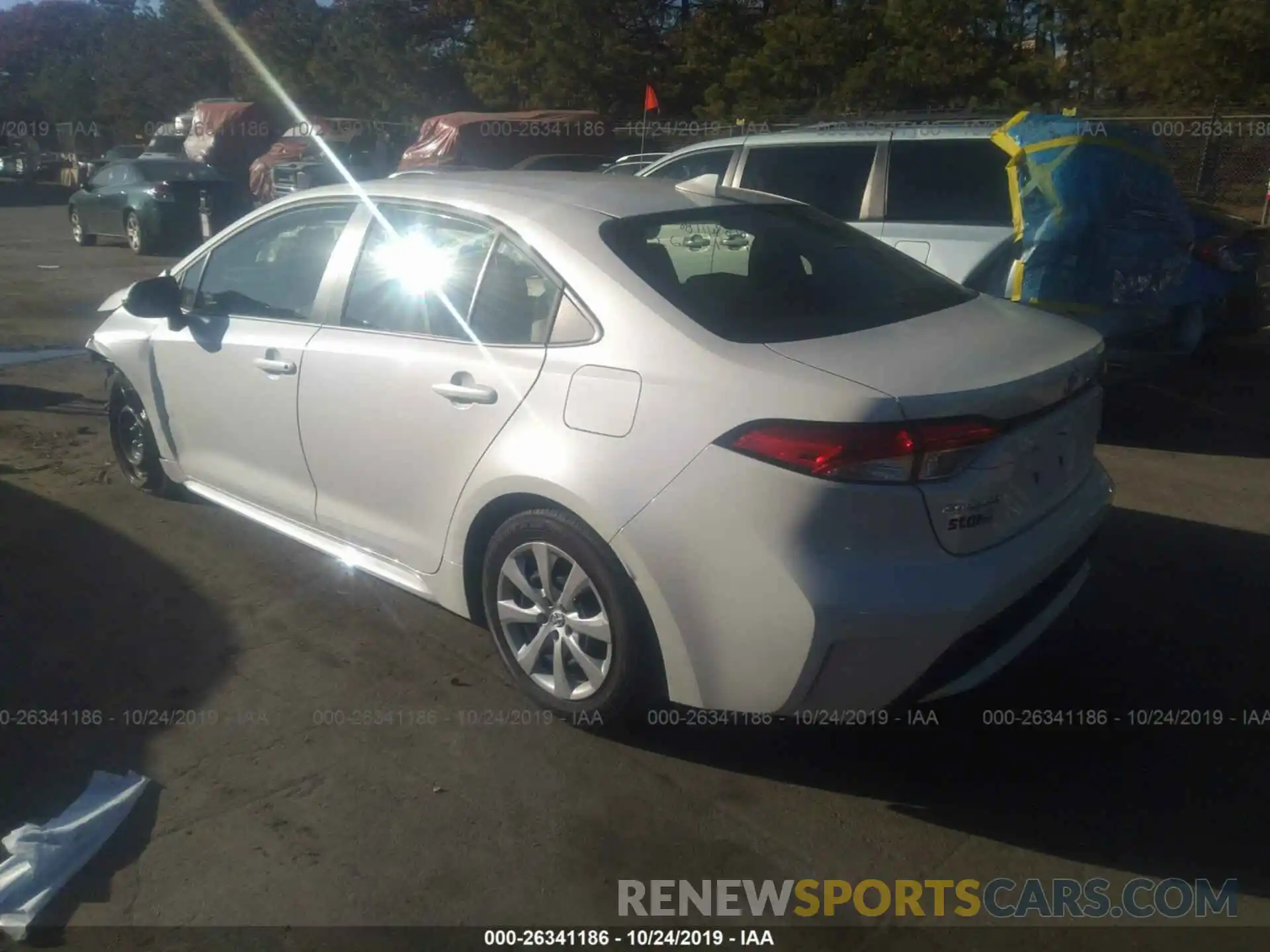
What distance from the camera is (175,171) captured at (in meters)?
17.1

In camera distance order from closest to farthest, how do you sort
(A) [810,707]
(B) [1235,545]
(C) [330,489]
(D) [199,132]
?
(A) [810,707], (C) [330,489], (B) [1235,545], (D) [199,132]

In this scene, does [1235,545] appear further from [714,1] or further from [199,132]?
[199,132]

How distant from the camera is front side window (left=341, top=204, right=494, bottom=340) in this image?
12.2 feet

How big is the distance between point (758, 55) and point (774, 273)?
22621 millimetres

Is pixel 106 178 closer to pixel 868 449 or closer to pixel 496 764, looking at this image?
pixel 496 764

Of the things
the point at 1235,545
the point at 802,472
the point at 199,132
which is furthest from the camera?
the point at 199,132

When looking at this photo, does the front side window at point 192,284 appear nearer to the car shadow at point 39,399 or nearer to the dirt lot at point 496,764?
the dirt lot at point 496,764

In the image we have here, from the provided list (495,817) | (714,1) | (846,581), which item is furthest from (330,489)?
(714,1)

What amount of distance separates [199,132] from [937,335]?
2758cm

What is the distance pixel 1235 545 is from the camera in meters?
5.00

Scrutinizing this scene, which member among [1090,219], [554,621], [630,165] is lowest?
[554,621]

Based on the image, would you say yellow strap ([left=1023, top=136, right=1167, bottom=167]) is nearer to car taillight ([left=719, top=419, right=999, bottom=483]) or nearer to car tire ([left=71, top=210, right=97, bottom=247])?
car taillight ([left=719, top=419, right=999, bottom=483])

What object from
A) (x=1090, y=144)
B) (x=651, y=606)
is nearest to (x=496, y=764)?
(x=651, y=606)

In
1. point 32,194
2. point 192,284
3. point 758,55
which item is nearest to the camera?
point 192,284
